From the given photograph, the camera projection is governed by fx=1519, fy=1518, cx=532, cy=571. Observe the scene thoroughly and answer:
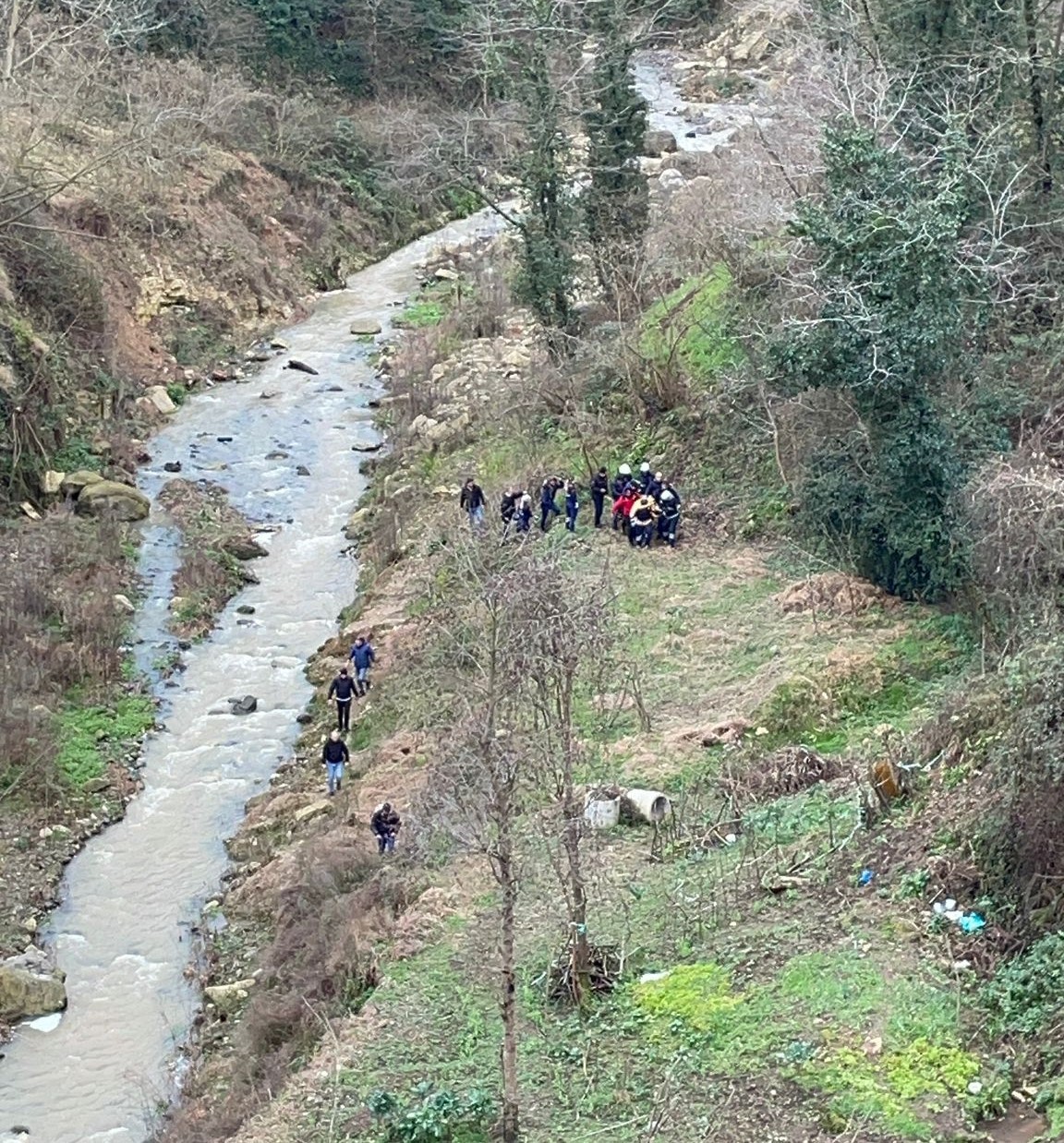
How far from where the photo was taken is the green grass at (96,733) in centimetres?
2147

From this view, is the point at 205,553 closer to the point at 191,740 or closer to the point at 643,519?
the point at 191,740

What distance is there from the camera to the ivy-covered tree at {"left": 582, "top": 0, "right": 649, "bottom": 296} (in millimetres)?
31016

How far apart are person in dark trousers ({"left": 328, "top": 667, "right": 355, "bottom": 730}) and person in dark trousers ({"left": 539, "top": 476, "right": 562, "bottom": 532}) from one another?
436 cm

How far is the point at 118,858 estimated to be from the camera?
65.4 feet

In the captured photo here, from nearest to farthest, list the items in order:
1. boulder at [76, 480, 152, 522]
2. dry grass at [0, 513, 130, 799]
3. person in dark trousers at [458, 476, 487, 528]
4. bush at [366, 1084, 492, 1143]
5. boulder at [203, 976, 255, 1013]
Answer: bush at [366, 1084, 492, 1143]
boulder at [203, 976, 255, 1013]
dry grass at [0, 513, 130, 799]
person in dark trousers at [458, 476, 487, 528]
boulder at [76, 480, 152, 522]

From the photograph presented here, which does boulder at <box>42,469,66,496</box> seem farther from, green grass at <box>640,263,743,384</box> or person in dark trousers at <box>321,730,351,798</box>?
green grass at <box>640,263,743,384</box>

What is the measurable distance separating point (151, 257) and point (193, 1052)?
27.2 meters

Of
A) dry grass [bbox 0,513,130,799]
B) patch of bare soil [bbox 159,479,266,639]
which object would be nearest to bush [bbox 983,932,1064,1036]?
dry grass [bbox 0,513,130,799]

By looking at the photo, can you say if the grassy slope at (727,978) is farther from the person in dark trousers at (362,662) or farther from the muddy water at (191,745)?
the person in dark trousers at (362,662)

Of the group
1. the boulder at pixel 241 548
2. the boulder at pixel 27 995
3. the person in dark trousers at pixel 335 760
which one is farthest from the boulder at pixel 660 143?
the boulder at pixel 27 995

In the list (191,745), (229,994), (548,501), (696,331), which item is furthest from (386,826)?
(696,331)

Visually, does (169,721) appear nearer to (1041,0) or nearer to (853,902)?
(853,902)

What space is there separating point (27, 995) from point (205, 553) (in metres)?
11.8

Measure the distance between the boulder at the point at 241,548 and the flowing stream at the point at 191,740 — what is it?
0.78ft
